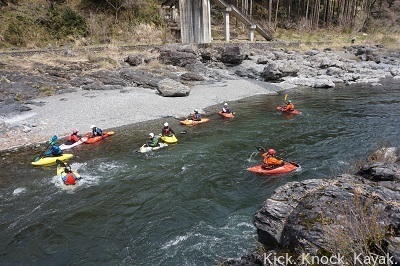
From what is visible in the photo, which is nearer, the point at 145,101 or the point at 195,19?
the point at 145,101

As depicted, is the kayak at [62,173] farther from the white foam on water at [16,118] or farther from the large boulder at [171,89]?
the large boulder at [171,89]

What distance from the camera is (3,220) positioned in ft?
30.0

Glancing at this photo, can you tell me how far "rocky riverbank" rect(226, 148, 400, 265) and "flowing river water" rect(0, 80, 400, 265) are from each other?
225 cm

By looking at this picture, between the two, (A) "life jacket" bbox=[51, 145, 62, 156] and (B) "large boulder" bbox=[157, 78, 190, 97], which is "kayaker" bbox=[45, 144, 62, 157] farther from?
(B) "large boulder" bbox=[157, 78, 190, 97]

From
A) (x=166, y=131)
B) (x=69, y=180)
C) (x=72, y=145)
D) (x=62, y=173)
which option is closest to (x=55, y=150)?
(x=72, y=145)

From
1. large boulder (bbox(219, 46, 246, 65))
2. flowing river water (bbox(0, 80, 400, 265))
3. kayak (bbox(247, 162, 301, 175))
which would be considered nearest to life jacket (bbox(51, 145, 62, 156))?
flowing river water (bbox(0, 80, 400, 265))

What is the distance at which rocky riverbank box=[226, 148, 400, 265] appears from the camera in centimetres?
369

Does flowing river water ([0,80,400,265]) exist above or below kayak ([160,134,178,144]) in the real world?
below

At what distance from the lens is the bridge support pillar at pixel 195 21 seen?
3442 centimetres

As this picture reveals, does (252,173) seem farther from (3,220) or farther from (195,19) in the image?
(195,19)

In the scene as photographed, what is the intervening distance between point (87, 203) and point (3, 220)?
234 centimetres

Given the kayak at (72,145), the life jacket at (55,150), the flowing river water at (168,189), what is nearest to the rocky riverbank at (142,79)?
the kayak at (72,145)

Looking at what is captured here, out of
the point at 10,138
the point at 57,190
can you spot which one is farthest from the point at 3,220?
the point at 10,138

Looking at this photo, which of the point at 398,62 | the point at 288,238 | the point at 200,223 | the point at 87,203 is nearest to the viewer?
the point at 288,238
